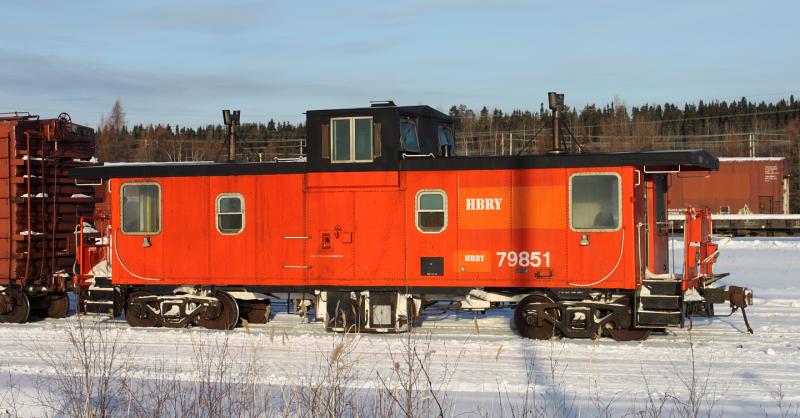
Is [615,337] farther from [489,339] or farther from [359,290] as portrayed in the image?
[359,290]

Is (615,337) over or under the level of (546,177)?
under

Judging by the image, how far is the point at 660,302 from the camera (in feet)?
47.7

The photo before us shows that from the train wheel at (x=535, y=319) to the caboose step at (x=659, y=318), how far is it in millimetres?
1379

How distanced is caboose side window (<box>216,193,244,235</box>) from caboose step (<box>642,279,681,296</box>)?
7405mm

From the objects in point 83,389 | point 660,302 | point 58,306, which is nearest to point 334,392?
point 83,389

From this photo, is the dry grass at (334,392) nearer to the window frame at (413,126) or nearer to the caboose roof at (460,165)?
the caboose roof at (460,165)

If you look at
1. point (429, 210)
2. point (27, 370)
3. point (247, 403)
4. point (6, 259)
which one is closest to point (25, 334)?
point (6, 259)

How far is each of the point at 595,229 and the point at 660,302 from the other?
160cm

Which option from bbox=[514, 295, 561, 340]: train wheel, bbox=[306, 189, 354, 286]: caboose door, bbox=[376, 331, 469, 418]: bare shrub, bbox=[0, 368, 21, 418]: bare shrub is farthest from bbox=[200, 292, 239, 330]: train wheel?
→ bbox=[0, 368, 21, 418]: bare shrub

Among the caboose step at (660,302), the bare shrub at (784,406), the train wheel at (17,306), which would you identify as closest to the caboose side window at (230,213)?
the train wheel at (17,306)

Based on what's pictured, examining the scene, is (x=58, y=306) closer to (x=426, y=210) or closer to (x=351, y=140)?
(x=351, y=140)

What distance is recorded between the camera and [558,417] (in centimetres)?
905

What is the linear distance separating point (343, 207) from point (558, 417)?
25.1 ft

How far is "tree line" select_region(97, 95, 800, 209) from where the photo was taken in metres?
96.0
